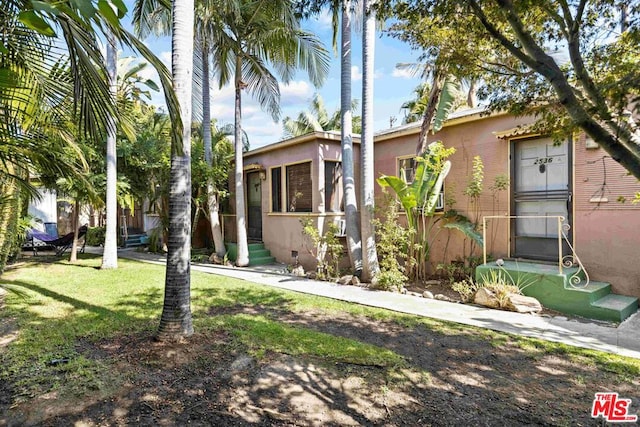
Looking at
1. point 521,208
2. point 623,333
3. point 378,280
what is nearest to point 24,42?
point 378,280

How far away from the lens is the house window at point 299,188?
1167 cm

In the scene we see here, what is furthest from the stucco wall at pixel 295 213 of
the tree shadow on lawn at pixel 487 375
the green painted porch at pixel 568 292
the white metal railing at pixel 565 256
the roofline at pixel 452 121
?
the tree shadow on lawn at pixel 487 375

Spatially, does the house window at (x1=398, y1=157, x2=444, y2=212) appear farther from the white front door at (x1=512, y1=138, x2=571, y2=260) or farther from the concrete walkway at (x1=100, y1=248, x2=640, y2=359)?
the concrete walkway at (x1=100, y1=248, x2=640, y2=359)

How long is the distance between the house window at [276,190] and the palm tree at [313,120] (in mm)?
14580

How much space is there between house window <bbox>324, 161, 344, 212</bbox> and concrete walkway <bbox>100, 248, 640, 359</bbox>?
10.3ft

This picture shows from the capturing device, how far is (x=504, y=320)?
19.6 ft

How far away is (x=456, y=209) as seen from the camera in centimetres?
917

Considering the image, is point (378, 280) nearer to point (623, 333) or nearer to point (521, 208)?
point (521, 208)

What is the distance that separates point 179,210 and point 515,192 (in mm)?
7284

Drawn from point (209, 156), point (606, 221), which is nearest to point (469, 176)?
point (606, 221)

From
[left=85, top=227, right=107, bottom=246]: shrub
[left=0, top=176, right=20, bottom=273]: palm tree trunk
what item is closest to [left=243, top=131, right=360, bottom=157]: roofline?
[left=0, top=176, right=20, bottom=273]: palm tree trunk

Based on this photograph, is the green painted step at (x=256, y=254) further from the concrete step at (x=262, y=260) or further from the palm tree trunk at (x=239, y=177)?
the palm tree trunk at (x=239, y=177)

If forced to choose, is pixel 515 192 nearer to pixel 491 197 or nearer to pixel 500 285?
pixel 491 197

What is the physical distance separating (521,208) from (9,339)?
9760 mm
